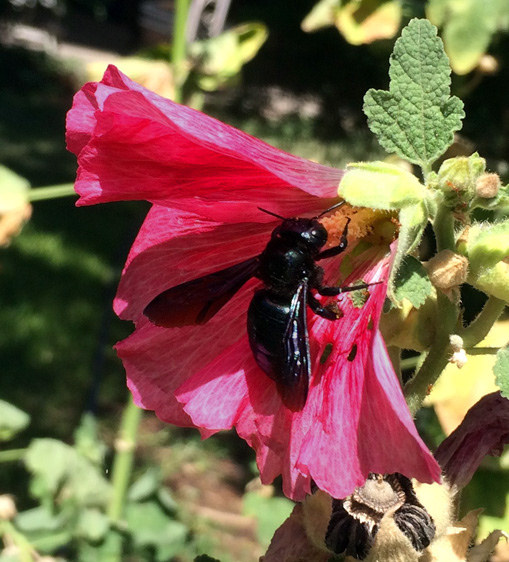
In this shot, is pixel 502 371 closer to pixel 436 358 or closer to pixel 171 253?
pixel 436 358

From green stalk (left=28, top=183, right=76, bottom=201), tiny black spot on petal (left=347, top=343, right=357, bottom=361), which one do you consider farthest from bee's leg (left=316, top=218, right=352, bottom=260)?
green stalk (left=28, top=183, right=76, bottom=201)

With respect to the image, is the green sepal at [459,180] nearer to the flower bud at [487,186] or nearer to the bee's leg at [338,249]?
the flower bud at [487,186]

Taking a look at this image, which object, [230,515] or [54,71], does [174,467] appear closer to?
[230,515]

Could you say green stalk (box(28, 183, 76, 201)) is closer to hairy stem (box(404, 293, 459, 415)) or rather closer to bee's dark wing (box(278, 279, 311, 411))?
bee's dark wing (box(278, 279, 311, 411))

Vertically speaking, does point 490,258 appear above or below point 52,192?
above

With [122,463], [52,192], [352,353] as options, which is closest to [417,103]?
[352,353]

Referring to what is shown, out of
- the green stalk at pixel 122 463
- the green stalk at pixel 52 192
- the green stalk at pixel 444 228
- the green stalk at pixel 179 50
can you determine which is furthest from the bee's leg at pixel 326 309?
the green stalk at pixel 122 463
